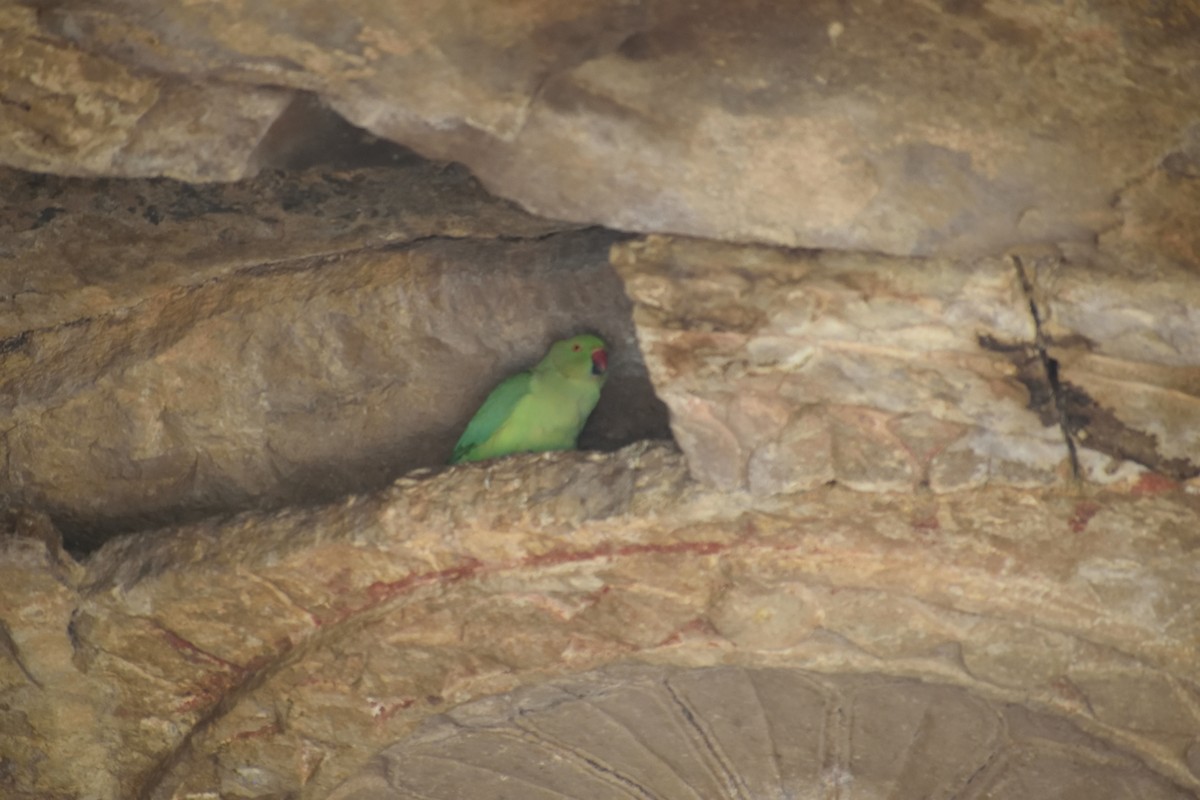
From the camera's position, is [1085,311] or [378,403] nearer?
[1085,311]

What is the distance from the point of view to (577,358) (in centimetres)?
312

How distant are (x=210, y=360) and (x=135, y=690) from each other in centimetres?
83

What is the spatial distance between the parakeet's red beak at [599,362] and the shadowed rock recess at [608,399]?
4.2 inches

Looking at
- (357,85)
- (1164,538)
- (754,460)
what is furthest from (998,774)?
(357,85)

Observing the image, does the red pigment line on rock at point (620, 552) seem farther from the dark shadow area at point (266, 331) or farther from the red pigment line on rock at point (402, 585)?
the dark shadow area at point (266, 331)

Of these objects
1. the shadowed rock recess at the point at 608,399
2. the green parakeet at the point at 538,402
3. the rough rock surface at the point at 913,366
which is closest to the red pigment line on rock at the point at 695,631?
the shadowed rock recess at the point at 608,399

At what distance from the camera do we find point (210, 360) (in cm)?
310

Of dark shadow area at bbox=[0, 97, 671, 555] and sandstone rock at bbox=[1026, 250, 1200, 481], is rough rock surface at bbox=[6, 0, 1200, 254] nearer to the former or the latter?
sandstone rock at bbox=[1026, 250, 1200, 481]

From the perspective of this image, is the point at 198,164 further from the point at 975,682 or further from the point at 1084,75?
the point at 975,682

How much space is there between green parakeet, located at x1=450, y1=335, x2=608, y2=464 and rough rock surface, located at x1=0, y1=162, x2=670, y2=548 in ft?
0.35

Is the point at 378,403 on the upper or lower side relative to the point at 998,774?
upper

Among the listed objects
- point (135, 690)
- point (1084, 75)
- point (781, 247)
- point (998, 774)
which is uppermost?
point (1084, 75)

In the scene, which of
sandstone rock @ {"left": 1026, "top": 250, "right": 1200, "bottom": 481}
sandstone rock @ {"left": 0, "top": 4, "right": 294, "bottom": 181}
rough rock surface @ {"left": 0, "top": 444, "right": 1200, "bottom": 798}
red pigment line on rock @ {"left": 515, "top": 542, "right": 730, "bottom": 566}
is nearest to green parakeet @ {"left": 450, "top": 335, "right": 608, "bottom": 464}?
rough rock surface @ {"left": 0, "top": 444, "right": 1200, "bottom": 798}

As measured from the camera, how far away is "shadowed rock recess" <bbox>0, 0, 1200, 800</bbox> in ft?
7.07
